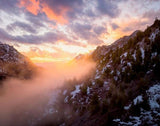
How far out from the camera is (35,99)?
21781mm

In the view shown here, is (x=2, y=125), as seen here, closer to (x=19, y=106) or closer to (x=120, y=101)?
(x=19, y=106)

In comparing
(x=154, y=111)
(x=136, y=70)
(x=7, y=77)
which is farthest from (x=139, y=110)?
(x=7, y=77)

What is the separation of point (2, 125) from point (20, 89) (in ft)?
43.9

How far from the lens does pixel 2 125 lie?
47.9 feet

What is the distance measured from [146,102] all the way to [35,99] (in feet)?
76.4

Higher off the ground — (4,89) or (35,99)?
(4,89)

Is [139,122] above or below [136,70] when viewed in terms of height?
below

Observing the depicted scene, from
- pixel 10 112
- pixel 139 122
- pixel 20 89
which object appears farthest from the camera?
pixel 20 89

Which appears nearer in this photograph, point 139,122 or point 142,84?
point 139,122

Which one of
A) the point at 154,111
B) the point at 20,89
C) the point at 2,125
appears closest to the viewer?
the point at 154,111

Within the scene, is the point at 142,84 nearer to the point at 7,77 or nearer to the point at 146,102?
the point at 146,102

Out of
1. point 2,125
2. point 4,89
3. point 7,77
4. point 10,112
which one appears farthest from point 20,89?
point 2,125

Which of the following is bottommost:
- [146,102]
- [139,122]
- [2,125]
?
[2,125]

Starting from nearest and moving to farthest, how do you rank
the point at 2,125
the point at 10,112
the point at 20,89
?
the point at 2,125 → the point at 10,112 → the point at 20,89
